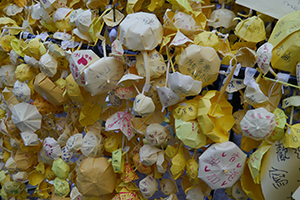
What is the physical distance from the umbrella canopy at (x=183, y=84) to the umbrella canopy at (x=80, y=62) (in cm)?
28

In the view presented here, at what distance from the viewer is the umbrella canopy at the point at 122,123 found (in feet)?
2.68

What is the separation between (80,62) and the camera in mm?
765

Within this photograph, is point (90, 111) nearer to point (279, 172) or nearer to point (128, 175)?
point (128, 175)

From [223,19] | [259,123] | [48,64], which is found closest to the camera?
[259,123]

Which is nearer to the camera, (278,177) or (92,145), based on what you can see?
(278,177)

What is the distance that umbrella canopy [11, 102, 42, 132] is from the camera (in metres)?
1.04

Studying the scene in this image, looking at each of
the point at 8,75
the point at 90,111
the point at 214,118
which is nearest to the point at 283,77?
the point at 214,118

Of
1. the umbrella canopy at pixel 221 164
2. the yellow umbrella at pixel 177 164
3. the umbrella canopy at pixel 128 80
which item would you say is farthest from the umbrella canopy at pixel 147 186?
the umbrella canopy at pixel 128 80

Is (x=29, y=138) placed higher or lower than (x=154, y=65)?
lower

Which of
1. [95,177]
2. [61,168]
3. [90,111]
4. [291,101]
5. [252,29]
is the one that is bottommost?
[61,168]

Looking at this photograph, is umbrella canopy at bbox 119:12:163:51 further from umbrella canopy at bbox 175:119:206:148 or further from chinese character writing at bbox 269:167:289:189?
chinese character writing at bbox 269:167:289:189

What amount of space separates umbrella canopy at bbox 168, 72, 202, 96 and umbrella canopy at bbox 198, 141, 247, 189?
17cm

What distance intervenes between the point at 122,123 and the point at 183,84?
0.29 meters

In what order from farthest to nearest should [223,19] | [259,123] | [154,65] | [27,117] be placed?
1. [27,117]
2. [223,19]
3. [154,65]
4. [259,123]
